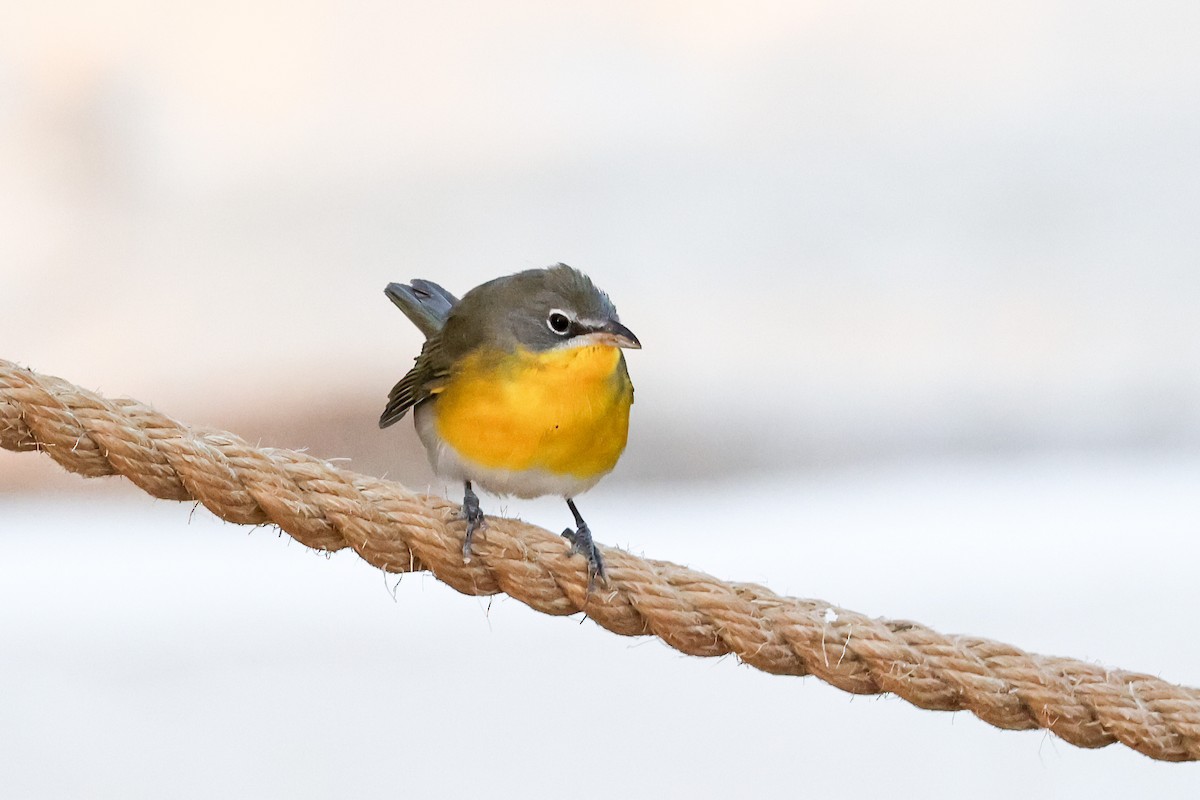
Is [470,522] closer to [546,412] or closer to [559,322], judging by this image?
[546,412]

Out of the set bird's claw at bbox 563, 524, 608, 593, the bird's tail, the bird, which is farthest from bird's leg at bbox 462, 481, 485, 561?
the bird's tail

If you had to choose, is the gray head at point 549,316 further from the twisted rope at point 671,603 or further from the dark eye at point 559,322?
the twisted rope at point 671,603

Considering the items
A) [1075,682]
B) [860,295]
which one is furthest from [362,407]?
[1075,682]

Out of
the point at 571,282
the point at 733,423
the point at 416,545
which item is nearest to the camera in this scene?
the point at 416,545

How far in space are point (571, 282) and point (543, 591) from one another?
2.55 feet

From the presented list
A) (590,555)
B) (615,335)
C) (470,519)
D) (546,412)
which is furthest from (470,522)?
(615,335)

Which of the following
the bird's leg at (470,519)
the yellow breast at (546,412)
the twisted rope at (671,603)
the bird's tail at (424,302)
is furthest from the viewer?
the bird's tail at (424,302)

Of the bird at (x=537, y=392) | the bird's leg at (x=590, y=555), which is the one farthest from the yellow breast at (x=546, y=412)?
Answer: the bird's leg at (x=590, y=555)

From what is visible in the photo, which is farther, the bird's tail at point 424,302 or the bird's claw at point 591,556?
the bird's tail at point 424,302

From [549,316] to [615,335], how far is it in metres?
0.13

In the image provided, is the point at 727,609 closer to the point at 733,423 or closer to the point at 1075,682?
the point at 1075,682

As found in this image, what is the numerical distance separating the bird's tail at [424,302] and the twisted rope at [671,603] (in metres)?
1.25

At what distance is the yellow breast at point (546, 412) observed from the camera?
220cm

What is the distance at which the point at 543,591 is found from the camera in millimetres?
1719
